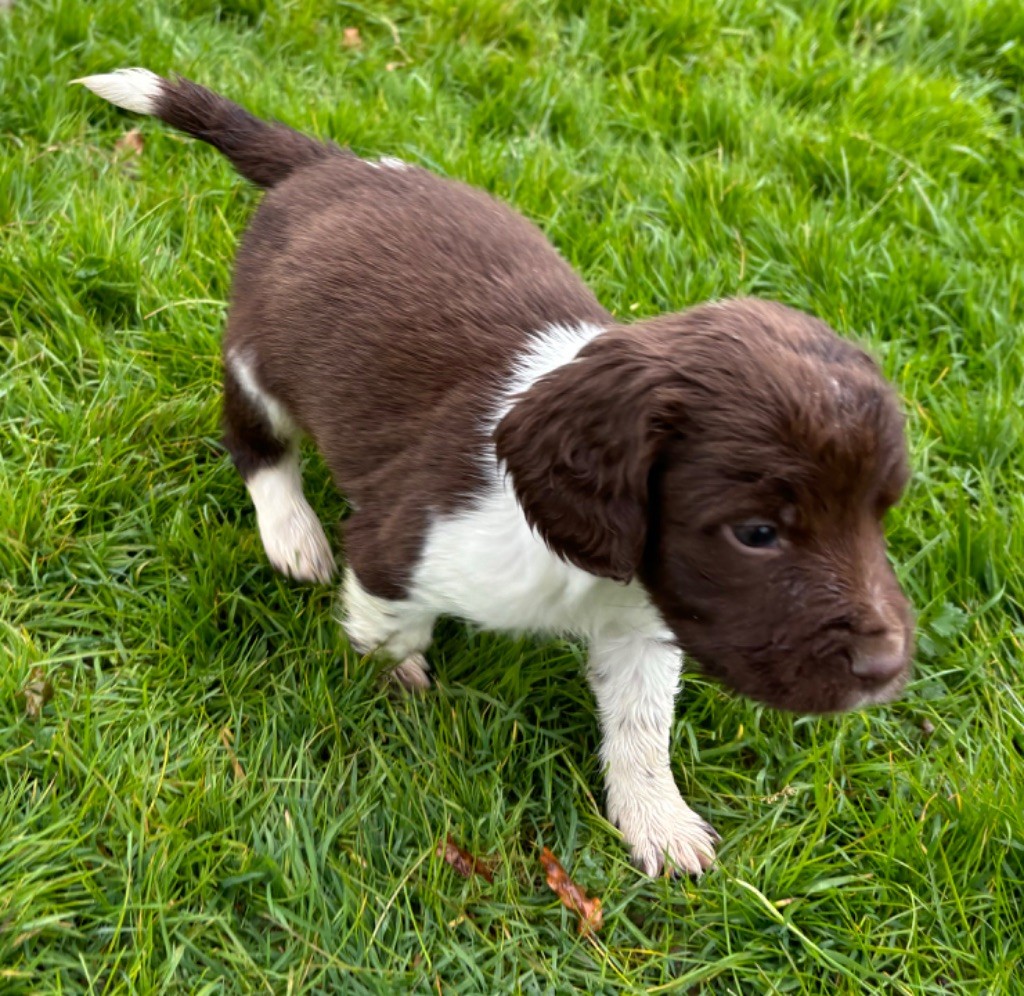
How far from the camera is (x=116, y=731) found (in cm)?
269

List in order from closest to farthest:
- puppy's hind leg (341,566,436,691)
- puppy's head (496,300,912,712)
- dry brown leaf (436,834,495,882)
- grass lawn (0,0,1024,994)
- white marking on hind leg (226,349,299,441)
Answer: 1. puppy's head (496,300,912,712)
2. grass lawn (0,0,1024,994)
3. dry brown leaf (436,834,495,882)
4. puppy's hind leg (341,566,436,691)
5. white marking on hind leg (226,349,299,441)

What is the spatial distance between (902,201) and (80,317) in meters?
2.81

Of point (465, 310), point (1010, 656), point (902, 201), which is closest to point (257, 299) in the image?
point (465, 310)

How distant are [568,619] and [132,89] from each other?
5.94 ft

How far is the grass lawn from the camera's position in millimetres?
2498

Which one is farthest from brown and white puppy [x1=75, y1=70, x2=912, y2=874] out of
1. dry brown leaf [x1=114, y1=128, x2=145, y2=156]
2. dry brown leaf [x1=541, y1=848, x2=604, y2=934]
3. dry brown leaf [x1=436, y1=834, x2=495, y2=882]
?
dry brown leaf [x1=114, y1=128, x2=145, y2=156]

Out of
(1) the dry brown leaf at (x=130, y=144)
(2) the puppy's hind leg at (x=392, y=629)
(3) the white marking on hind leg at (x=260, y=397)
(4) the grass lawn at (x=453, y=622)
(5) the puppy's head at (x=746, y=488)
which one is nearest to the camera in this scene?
(5) the puppy's head at (x=746, y=488)

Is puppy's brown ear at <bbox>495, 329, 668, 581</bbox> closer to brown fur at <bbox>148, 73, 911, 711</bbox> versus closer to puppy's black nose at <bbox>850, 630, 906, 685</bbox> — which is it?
brown fur at <bbox>148, 73, 911, 711</bbox>

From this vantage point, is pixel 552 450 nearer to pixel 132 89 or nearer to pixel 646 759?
pixel 646 759

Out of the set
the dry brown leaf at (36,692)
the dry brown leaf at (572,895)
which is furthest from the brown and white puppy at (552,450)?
the dry brown leaf at (36,692)

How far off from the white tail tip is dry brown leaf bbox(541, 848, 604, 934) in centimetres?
214

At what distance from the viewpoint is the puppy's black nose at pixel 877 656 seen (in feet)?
6.82

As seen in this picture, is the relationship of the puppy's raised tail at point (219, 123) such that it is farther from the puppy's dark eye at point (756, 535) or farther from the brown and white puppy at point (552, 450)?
the puppy's dark eye at point (756, 535)

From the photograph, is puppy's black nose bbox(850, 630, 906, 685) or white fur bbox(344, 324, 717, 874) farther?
white fur bbox(344, 324, 717, 874)
